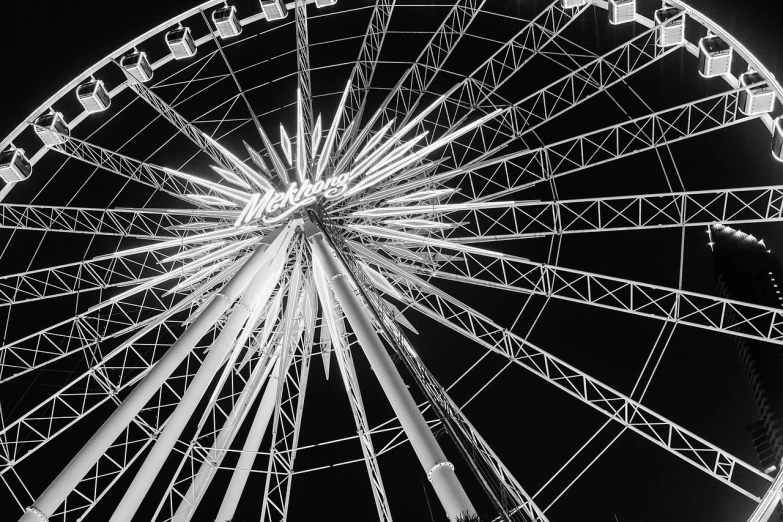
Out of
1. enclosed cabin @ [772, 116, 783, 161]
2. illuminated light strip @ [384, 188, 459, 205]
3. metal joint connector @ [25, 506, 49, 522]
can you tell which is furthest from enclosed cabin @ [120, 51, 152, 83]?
enclosed cabin @ [772, 116, 783, 161]

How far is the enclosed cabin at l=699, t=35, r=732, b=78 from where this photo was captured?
17984 millimetres

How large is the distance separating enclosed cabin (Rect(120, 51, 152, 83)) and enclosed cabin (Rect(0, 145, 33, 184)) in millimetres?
3450

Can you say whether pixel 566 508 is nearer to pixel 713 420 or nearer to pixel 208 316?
pixel 713 420

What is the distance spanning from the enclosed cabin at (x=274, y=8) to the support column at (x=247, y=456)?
32.5 ft

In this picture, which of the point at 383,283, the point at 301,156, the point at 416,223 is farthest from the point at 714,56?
the point at 301,156

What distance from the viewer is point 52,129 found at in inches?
788

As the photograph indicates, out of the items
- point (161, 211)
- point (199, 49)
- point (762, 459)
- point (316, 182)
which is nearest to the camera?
point (316, 182)

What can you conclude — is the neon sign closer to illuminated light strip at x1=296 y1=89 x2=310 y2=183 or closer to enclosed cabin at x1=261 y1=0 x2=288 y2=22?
illuminated light strip at x1=296 y1=89 x2=310 y2=183

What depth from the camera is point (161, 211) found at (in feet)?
59.9

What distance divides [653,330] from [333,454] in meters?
17.3

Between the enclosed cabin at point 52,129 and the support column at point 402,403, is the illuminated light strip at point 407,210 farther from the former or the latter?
the enclosed cabin at point 52,129

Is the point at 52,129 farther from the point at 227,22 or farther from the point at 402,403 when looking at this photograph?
the point at 402,403

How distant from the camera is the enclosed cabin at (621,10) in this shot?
19.4m

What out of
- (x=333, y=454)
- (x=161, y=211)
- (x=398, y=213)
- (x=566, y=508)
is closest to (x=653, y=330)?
(x=566, y=508)
